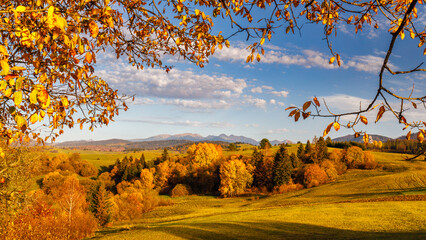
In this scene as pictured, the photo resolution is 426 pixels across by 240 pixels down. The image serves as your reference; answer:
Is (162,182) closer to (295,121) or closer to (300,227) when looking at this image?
(300,227)

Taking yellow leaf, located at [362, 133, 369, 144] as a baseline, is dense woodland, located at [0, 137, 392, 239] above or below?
below

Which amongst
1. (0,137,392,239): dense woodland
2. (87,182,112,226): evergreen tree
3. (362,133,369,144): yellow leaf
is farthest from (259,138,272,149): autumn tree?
(362,133,369,144): yellow leaf

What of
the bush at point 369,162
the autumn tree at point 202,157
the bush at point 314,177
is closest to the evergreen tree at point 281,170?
the bush at point 314,177

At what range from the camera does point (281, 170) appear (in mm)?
67625

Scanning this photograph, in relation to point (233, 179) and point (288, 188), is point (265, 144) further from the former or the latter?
point (288, 188)

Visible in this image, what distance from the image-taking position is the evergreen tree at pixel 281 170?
67.2 meters

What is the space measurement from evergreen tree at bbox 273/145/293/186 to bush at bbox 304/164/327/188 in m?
4.98

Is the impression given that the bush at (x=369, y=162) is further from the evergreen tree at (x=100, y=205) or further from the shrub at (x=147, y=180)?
the evergreen tree at (x=100, y=205)

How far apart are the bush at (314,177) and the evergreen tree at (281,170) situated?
498 centimetres

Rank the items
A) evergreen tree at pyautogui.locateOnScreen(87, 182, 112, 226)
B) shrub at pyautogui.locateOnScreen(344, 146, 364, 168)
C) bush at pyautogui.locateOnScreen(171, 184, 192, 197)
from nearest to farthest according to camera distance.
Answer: evergreen tree at pyautogui.locateOnScreen(87, 182, 112, 226), bush at pyautogui.locateOnScreen(171, 184, 192, 197), shrub at pyautogui.locateOnScreen(344, 146, 364, 168)

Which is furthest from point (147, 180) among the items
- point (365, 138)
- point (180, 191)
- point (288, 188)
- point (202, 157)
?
point (365, 138)

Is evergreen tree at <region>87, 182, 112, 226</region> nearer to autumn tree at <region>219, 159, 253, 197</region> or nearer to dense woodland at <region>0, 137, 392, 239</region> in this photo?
dense woodland at <region>0, 137, 392, 239</region>

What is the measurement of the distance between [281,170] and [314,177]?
8.56 meters

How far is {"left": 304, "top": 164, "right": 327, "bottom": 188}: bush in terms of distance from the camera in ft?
205
